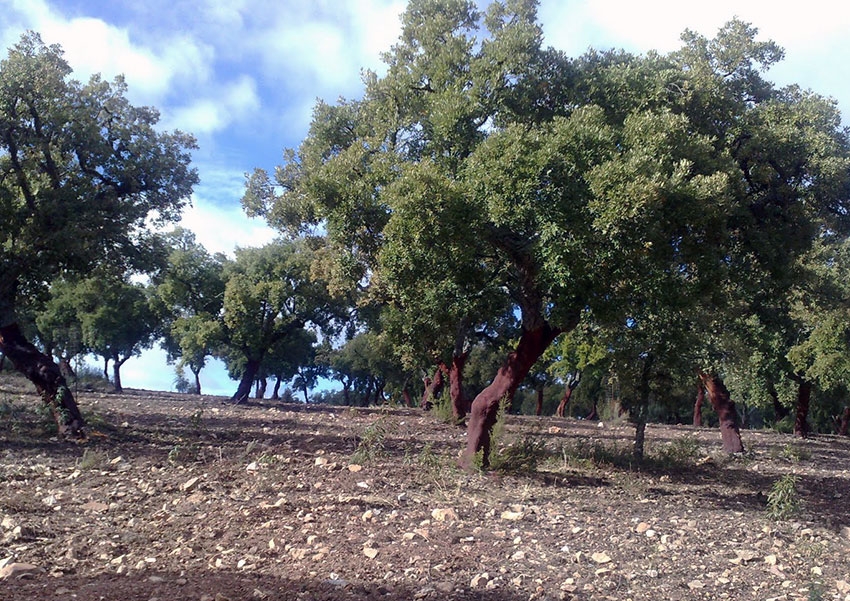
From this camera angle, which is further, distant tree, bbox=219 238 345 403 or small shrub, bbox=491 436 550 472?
distant tree, bbox=219 238 345 403

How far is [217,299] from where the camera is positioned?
102 feet

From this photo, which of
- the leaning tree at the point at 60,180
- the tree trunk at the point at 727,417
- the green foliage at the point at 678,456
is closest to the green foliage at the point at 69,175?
the leaning tree at the point at 60,180

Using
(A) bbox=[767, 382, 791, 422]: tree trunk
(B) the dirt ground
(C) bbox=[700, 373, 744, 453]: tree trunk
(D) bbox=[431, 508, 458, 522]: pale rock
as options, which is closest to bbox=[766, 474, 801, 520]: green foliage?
(B) the dirt ground

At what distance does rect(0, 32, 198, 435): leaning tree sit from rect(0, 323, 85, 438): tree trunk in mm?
17

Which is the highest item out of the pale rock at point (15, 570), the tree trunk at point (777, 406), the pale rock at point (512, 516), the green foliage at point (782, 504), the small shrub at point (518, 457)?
the tree trunk at point (777, 406)

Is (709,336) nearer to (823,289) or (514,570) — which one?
(823,289)

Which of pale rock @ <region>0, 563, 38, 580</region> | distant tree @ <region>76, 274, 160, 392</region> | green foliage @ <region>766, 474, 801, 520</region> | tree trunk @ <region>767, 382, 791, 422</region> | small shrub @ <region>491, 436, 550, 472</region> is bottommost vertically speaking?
pale rock @ <region>0, 563, 38, 580</region>

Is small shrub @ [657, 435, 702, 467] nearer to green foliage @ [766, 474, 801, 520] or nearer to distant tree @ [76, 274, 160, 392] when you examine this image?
green foliage @ [766, 474, 801, 520]

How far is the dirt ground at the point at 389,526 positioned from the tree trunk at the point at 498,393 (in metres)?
0.41

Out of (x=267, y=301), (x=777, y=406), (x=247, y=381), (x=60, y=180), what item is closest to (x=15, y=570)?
(x=60, y=180)

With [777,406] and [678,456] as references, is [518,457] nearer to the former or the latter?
[678,456]

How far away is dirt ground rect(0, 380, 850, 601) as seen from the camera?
222 inches

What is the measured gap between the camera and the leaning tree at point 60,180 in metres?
12.2

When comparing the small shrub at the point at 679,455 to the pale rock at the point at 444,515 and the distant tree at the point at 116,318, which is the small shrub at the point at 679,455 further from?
the distant tree at the point at 116,318
